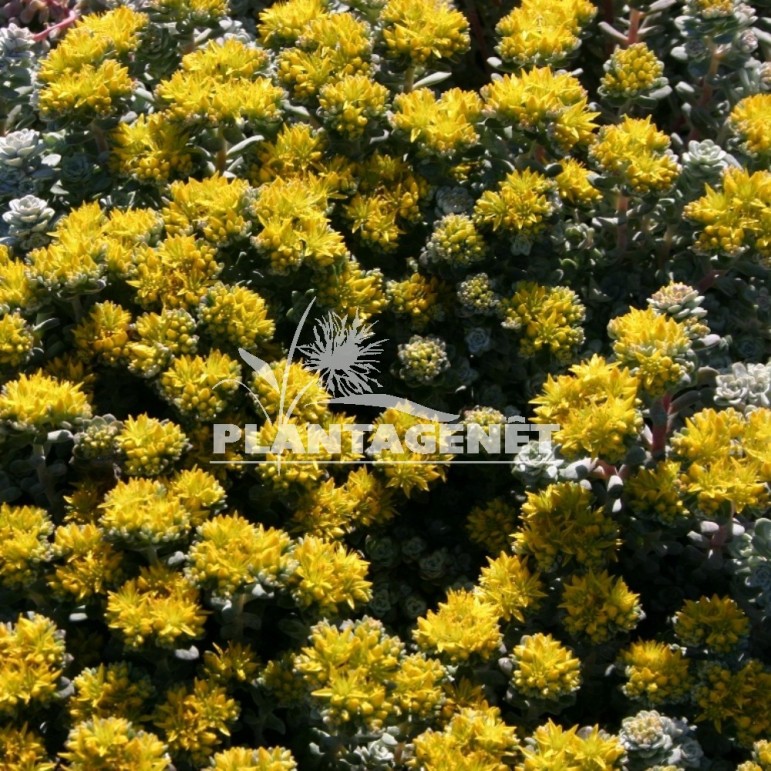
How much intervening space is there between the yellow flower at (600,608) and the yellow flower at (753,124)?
1.20m

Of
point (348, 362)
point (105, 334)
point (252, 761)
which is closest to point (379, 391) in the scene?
point (348, 362)

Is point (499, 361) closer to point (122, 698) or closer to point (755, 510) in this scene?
point (755, 510)

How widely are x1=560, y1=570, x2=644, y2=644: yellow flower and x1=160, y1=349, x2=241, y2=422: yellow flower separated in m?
0.95

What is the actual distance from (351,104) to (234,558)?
1.26 meters

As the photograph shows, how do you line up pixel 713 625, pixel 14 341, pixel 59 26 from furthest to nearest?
pixel 59 26 → pixel 14 341 → pixel 713 625

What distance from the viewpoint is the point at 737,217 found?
2.80 metres

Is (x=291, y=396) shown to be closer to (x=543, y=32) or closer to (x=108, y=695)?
(x=108, y=695)

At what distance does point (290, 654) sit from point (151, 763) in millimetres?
386

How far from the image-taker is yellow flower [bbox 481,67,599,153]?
2912 millimetres

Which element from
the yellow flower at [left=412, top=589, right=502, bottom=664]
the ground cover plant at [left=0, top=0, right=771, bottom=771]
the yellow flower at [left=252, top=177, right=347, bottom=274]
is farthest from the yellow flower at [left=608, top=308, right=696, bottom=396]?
the yellow flower at [left=252, top=177, right=347, bottom=274]

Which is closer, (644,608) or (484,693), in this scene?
Answer: (484,693)

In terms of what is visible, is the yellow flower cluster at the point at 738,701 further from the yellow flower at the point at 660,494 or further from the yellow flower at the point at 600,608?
the yellow flower at the point at 660,494

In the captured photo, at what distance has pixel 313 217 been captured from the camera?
2840mm

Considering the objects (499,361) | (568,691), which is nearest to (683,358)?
(499,361)
